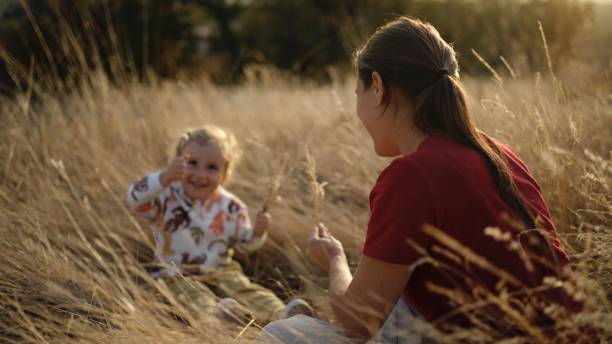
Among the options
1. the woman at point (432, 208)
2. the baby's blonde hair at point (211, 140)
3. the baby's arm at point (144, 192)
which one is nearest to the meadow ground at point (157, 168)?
the baby's arm at point (144, 192)

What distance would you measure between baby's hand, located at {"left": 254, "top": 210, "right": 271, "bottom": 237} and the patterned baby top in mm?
70

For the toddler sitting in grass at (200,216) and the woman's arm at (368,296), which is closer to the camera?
the woman's arm at (368,296)

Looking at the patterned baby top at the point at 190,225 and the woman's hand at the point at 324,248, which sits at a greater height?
the woman's hand at the point at 324,248

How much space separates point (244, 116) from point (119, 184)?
6.74 feet

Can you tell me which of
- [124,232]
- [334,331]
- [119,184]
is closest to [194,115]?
[119,184]

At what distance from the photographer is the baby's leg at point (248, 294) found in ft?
8.40

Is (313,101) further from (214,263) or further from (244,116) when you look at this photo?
(214,263)

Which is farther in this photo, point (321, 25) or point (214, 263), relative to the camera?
point (321, 25)

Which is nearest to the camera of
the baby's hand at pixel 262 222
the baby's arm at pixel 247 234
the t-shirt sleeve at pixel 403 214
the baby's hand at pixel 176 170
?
the t-shirt sleeve at pixel 403 214

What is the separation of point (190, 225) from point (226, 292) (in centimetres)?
38

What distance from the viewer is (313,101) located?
593 centimetres

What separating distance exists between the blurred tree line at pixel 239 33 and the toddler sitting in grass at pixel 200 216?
6.61 ft

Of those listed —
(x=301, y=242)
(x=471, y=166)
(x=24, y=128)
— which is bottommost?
(x=301, y=242)

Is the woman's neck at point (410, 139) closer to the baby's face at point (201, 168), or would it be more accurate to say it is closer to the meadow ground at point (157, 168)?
the meadow ground at point (157, 168)
